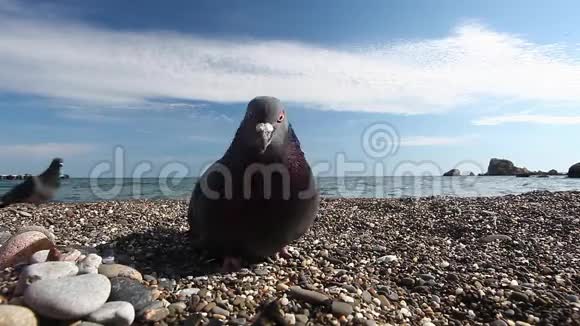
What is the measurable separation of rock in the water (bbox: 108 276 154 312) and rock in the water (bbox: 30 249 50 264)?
1.03 meters

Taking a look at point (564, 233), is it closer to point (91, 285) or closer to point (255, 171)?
point (255, 171)

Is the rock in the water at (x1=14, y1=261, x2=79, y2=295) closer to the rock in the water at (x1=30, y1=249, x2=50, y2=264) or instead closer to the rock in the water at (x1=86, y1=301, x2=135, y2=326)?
the rock in the water at (x1=30, y1=249, x2=50, y2=264)

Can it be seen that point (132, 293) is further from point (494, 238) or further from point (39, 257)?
point (494, 238)

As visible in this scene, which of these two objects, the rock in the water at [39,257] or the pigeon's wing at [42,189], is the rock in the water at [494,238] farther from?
the pigeon's wing at [42,189]

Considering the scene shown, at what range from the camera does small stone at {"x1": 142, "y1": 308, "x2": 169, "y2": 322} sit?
3467 mm

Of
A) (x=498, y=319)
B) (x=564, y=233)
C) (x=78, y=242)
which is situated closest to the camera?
(x=498, y=319)

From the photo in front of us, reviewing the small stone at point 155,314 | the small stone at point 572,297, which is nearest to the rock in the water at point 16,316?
the small stone at point 155,314

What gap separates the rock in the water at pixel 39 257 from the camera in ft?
14.4

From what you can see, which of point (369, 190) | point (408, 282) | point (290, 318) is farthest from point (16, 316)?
point (369, 190)

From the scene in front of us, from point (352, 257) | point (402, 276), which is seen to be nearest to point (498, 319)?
point (402, 276)

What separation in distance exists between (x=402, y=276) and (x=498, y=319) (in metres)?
1.12

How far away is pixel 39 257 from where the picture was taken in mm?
4418

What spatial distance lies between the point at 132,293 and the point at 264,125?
1.80 metres

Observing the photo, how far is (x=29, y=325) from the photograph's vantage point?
3.22 meters
